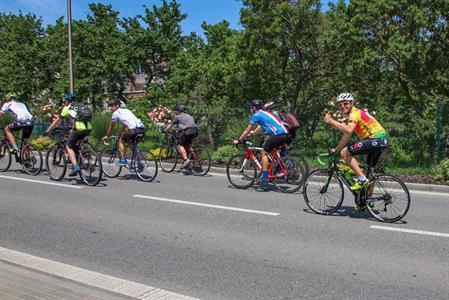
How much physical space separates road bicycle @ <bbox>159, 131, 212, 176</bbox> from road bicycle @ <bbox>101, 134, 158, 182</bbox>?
1.25 m

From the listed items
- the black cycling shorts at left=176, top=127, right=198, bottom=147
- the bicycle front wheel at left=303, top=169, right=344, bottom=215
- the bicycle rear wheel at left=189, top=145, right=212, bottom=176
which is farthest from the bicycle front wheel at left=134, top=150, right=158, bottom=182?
the bicycle front wheel at left=303, top=169, right=344, bottom=215

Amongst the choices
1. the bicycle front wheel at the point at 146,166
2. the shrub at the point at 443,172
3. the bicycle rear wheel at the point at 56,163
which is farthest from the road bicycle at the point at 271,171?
the bicycle rear wheel at the point at 56,163

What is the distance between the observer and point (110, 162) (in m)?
11.6

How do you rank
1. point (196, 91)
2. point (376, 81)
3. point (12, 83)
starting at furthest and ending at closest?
point (12, 83)
point (196, 91)
point (376, 81)

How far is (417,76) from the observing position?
49.8 feet

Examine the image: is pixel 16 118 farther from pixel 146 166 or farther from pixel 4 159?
pixel 146 166

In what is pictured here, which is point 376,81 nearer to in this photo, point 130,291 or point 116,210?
point 116,210

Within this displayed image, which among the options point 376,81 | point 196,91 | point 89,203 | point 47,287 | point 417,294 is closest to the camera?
point 47,287

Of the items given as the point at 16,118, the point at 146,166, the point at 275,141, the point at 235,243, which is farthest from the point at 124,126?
the point at 235,243

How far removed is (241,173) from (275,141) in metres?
1.23

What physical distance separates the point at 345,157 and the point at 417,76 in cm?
927

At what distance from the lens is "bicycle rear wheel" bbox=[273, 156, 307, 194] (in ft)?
32.6

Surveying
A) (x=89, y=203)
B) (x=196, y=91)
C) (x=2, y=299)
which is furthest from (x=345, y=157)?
(x=196, y=91)

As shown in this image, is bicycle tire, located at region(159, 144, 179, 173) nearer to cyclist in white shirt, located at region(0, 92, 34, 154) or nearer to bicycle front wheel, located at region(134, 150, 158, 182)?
bicycle front wheel, located at region(134, 150, 158, 182)
